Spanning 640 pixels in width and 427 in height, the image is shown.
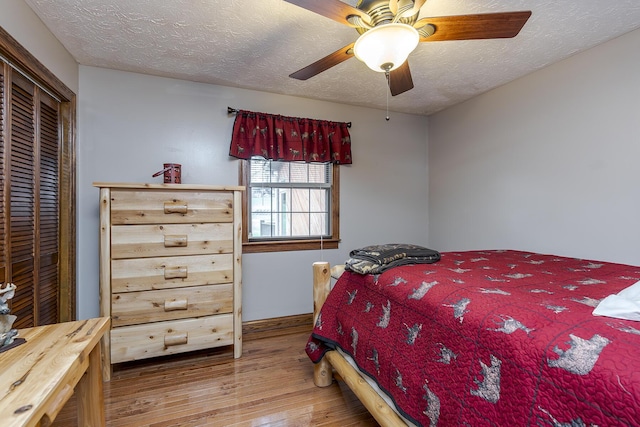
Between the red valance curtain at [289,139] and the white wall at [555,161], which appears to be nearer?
the white wall at [555,161]

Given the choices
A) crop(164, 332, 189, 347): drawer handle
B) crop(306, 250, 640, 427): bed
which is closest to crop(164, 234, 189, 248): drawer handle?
crop(164, 332, 189, 347): drawer handle

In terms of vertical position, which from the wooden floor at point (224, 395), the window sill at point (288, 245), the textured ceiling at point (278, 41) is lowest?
the wooden floor at point (224, 395)

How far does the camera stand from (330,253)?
3236 millimetres

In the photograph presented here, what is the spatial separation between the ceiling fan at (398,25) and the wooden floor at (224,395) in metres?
1.88

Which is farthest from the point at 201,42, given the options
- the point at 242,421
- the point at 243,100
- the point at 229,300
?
the point at 242,421

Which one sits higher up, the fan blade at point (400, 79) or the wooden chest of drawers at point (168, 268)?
the fan blade at point (400, 79)

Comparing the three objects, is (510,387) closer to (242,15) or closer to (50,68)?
(242,15)

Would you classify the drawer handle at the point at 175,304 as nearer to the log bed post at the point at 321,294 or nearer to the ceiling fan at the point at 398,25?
the log bed post at the point at 321,294

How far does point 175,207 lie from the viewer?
7.11ft

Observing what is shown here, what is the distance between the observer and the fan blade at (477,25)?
1.28 metres

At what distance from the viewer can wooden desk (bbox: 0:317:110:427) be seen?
80cm

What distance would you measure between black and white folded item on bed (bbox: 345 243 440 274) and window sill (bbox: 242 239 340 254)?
1284 millimetres

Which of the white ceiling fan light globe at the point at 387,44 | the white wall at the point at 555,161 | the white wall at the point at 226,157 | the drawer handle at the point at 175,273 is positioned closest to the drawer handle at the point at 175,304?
the drawer handle at the point at 175,273

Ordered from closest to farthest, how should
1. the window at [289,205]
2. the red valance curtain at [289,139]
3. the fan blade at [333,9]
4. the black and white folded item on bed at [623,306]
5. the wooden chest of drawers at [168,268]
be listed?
the black and white folded item on bed at [623,306] < the fan blade at [333,9] < the wooden chest of drawers at [168,268] < the red valance curtain at [289,139] < the window at [289,205]
